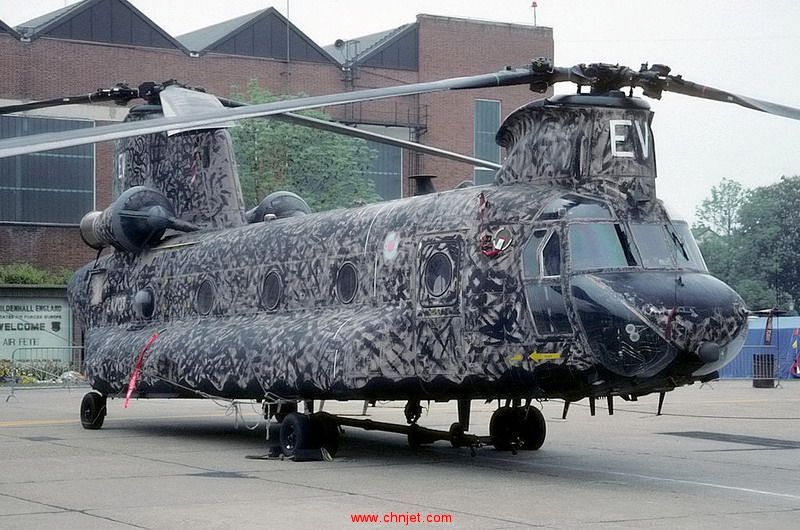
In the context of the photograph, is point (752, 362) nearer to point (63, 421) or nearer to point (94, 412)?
point (63, 421)

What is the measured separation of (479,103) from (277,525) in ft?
165

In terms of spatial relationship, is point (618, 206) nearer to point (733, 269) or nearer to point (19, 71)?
point (19, 71)

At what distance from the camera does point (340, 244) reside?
52.7 ft

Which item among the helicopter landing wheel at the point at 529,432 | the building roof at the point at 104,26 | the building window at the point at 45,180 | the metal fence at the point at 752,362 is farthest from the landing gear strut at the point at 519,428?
the building roof at the point at 104,26

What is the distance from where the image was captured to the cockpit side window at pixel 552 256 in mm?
13273

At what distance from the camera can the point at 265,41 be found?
5634 centimetres

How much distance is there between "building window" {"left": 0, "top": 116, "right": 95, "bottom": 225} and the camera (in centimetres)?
4897

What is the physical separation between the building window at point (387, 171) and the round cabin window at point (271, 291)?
38128 mm

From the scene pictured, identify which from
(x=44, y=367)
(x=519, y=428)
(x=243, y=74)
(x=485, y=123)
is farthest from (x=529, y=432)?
(x=485, y=123)

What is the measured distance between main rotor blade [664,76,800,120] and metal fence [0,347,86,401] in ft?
88.1

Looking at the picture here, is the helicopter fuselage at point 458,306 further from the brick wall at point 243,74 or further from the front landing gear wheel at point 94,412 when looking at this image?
the brick wall at point 243,74

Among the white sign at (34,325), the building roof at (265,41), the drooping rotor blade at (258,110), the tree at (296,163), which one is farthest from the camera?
the building roof at (265,41)

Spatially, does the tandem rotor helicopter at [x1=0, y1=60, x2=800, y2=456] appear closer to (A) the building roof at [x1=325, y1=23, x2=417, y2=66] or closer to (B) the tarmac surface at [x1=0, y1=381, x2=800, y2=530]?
(B) the tarmac surface at [x1=0, y1=381, x2=800, y2=530]

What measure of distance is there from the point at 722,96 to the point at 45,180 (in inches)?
1568
